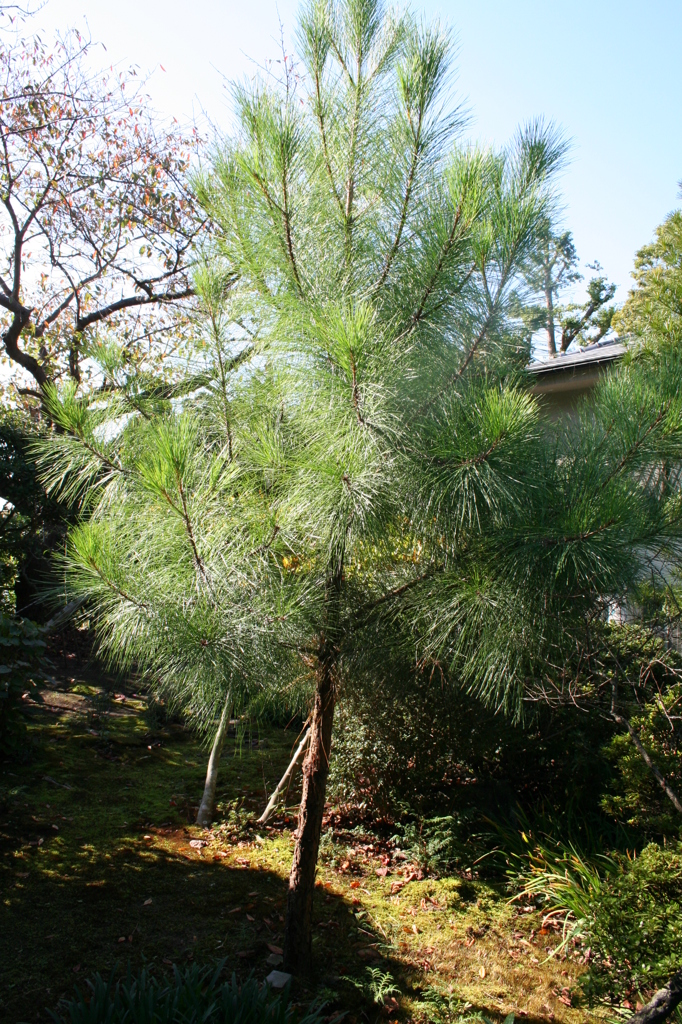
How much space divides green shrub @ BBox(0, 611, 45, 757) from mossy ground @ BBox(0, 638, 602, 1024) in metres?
0.59

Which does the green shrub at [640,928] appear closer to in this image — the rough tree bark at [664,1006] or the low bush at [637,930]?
the low bush at [637,930]

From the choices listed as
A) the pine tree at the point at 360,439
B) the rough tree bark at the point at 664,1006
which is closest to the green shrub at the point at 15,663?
Answer: the pine tree at the point at 360,439

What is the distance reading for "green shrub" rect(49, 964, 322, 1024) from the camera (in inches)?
110

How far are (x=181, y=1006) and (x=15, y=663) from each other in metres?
3.33

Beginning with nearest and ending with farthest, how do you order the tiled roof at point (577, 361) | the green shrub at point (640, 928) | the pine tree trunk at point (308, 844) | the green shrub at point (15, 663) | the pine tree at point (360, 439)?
the pine tree at point (360, 439), the green shrub at point (640, 928), the pine tree trunk at point (308, 844), the green shrub at point (15, 663), the tiled roof at point (577, 361)

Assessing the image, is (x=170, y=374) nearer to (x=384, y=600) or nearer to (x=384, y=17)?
(x=384, y=600)

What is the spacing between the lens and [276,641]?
9.71 feet

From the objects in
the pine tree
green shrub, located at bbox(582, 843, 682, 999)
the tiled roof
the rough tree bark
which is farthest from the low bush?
the tiled roof

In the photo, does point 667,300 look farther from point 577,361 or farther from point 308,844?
point 308,844

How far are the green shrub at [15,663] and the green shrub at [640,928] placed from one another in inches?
173

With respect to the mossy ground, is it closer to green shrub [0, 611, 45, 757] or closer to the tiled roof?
green shrub [0, 611, 45, 757]

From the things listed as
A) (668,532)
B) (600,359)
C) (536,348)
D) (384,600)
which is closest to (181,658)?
(384,600)

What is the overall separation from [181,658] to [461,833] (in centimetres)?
364

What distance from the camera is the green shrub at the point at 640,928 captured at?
3.34m
